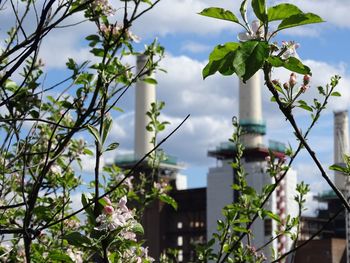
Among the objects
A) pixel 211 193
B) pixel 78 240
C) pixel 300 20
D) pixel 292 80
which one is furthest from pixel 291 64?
pixel 211 193

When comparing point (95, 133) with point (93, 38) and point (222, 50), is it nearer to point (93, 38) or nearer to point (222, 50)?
point (222, 50)

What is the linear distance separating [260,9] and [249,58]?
15 centimetres

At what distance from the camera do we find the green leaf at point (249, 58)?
1561 millimetres

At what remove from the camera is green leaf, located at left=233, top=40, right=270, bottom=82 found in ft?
5.12

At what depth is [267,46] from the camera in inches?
64.6

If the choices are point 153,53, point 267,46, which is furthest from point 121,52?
point 267,46

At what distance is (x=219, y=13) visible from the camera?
1691mm

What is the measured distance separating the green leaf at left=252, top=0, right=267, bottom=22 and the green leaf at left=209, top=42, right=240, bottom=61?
95 mm

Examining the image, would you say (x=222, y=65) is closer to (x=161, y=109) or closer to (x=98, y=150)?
(x=98, y=150)

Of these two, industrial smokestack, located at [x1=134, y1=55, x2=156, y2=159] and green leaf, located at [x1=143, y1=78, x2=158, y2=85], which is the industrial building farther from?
green leaf, located at [x1=143, y1=78, x2=158, y2=85]

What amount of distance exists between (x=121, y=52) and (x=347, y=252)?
172 ft

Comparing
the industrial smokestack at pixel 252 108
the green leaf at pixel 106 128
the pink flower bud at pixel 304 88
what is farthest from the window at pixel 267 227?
the green leaf at pixel 106 128

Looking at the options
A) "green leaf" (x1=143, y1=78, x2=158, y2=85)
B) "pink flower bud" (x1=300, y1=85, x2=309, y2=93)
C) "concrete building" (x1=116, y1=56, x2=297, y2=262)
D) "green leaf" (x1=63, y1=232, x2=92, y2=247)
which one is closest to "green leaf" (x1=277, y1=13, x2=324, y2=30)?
"pink flower bud" (x1=300, y1=85, x2=309, y2=93)

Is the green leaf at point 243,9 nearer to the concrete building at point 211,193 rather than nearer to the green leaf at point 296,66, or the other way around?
the green leaf at point 296,66
